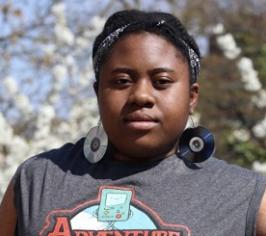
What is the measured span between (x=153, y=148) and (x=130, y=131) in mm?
78

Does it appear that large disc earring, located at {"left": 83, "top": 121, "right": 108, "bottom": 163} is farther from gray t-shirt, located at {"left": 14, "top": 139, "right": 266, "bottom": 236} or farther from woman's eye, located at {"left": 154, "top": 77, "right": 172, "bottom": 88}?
woman's eye, located at {"left": 154, "top": 77, "right": 172, "bottom": 88}

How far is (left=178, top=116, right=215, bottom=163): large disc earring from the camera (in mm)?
2107

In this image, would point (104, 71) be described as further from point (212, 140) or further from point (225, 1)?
point (225, 1)

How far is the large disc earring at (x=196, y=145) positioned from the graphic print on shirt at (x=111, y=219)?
19 centimetres

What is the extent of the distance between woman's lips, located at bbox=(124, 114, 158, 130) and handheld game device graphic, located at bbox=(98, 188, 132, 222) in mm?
175

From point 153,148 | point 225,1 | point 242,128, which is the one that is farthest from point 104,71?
point 225,1

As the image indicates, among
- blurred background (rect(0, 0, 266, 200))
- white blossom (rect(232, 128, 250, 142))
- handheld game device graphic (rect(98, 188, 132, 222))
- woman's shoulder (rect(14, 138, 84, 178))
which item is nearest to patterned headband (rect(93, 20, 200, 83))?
woman's shoulder (rect(14, 138, 84, 178))

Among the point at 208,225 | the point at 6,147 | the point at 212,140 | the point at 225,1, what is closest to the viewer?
the point at 208,225

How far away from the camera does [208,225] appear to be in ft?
6.43

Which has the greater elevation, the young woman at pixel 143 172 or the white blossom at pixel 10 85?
the white blossom at pixel 10 85

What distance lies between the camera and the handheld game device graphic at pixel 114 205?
199 centimetres

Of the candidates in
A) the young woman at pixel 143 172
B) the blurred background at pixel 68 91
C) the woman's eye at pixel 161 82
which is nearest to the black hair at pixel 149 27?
the young woman at pixel 143 172

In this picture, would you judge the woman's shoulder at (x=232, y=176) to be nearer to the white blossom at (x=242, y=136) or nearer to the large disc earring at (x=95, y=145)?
the large disc earring at (x=95, y=145)

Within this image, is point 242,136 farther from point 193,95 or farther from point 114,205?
point 114,205
